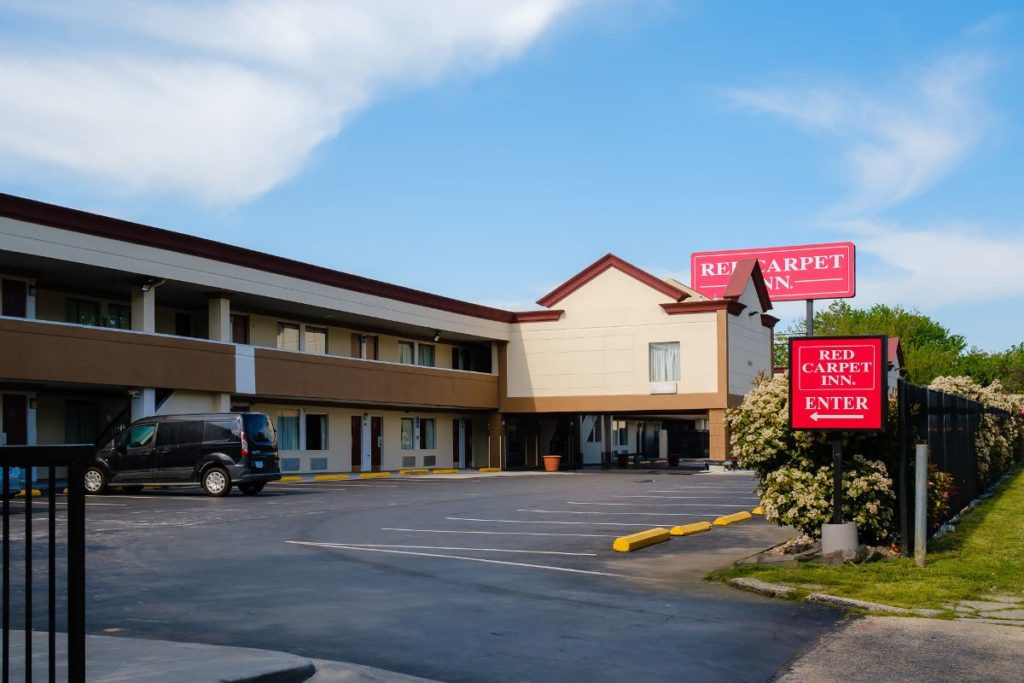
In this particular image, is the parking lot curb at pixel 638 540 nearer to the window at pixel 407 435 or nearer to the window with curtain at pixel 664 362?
the window with curtain at pixel 664 362

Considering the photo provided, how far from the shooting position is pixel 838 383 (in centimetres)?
1288

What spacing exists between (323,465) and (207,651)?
35394 mm

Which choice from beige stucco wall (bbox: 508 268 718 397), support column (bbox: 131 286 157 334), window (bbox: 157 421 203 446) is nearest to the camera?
window (bbox: 157 421 203 446)

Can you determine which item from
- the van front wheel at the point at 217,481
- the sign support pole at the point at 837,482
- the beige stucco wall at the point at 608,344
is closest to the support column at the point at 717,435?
the beige stucco wall at the point at 608,344

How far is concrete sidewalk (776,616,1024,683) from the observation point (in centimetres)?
748

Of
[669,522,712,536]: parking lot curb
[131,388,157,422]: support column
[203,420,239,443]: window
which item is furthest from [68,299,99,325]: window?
Answer: [669,522,712,536]: parking lot curb

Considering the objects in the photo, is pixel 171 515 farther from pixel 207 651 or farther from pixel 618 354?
pixel 618 354

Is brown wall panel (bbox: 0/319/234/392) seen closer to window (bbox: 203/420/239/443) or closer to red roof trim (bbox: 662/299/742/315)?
window (bbox: 203/420/239/443)

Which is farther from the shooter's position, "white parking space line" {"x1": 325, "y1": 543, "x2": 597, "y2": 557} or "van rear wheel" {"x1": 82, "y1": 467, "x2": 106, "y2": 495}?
"van rear wheel" {"x1": 82, "y1": 467, "x2": 106, "y2": 495}

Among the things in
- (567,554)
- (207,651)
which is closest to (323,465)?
(567,554)

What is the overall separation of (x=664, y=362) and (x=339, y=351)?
14609 mm

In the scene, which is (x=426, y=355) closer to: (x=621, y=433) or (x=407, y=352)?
(x=407, y=352)

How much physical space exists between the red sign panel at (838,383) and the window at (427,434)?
120ft

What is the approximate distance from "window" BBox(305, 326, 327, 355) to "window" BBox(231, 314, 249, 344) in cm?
358
